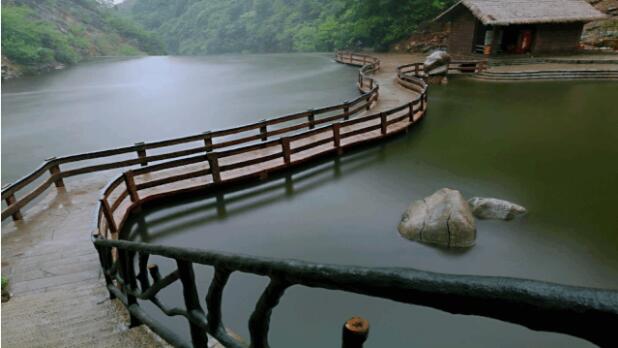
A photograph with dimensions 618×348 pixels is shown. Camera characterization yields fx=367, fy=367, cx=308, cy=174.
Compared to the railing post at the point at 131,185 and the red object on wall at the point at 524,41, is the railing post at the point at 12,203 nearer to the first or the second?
the railing post at the point at 131,185

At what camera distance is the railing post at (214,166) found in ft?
28.3

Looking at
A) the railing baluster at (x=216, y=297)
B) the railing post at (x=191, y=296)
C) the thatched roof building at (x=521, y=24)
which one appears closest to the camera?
the railing baluster at (x=216, y=297)

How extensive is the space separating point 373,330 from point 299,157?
20.1 ft

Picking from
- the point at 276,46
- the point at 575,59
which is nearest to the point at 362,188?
the point at 575,59

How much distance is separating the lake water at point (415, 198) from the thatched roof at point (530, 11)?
7.37 m

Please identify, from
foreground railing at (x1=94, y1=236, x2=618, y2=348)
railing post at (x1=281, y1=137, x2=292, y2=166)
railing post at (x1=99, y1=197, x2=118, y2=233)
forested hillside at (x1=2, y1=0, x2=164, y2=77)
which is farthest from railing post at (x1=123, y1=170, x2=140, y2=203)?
forested hillside at (x1=2, y1=0, x2=164, y2=77)

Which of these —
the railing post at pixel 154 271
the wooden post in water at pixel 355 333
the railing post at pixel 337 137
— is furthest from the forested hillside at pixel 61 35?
the wooden post in water at pixel 355 333

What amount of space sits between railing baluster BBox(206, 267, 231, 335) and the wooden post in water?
0.70 metres

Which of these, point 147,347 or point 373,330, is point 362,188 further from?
point 147,347

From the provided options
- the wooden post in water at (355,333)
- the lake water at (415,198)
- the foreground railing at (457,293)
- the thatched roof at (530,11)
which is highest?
the thatched roof at (530,11)

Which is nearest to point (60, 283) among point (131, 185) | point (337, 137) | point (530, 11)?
point (131, 185)

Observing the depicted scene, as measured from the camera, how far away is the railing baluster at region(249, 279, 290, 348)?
1.33 metres

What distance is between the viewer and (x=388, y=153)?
11.3 metres

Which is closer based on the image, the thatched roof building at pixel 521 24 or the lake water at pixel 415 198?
the lake water at pixel 415 198
